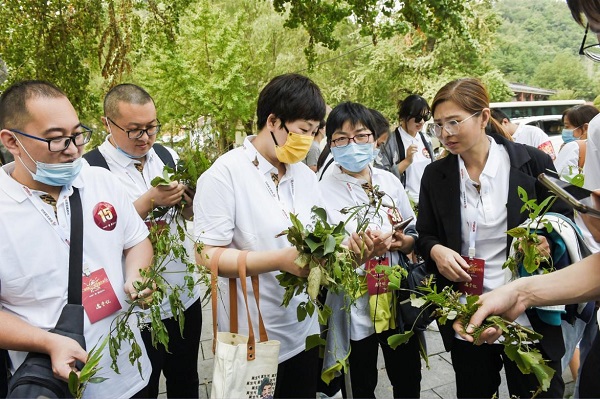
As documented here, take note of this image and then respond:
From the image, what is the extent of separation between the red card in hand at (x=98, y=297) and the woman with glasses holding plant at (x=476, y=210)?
1.61m

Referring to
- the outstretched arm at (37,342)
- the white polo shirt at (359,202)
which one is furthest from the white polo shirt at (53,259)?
the white polo shirt at (359,202)

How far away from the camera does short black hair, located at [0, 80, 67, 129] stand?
1.83 m

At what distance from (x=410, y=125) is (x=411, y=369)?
2.74m

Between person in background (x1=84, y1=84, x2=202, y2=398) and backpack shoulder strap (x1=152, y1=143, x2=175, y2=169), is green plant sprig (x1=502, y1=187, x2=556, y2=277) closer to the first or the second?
person in background (x1=84, y1=84, x2=202, y2=398)

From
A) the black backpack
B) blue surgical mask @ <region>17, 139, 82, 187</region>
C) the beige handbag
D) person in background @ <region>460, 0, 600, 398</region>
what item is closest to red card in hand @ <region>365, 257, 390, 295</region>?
person in background @ <region>460, 0, 600, 398</region>

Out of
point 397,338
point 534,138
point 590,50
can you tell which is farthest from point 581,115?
point 397,338

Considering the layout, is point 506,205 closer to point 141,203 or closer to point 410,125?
point 141,203

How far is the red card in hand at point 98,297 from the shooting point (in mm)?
1830

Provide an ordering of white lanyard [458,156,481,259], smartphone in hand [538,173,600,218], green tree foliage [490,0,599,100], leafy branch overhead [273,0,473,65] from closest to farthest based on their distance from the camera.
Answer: smartphone in hand [538,173,600,218] → white lanyard [458,156,481,259] → leafy branch overhead [273,0,473,65] → green tree foliage [490,0,599,100]

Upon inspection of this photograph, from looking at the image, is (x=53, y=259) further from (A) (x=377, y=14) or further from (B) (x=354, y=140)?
(A) (x=377, y=14)

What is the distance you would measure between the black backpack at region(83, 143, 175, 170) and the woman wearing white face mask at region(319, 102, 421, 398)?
3.65 feet

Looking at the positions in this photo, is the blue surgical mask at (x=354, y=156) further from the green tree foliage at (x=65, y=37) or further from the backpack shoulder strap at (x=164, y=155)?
the green tree foliage at (x=65, y=37)

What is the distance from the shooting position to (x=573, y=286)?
1628 mm

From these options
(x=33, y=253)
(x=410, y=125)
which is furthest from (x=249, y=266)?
(x=410, y=125)
